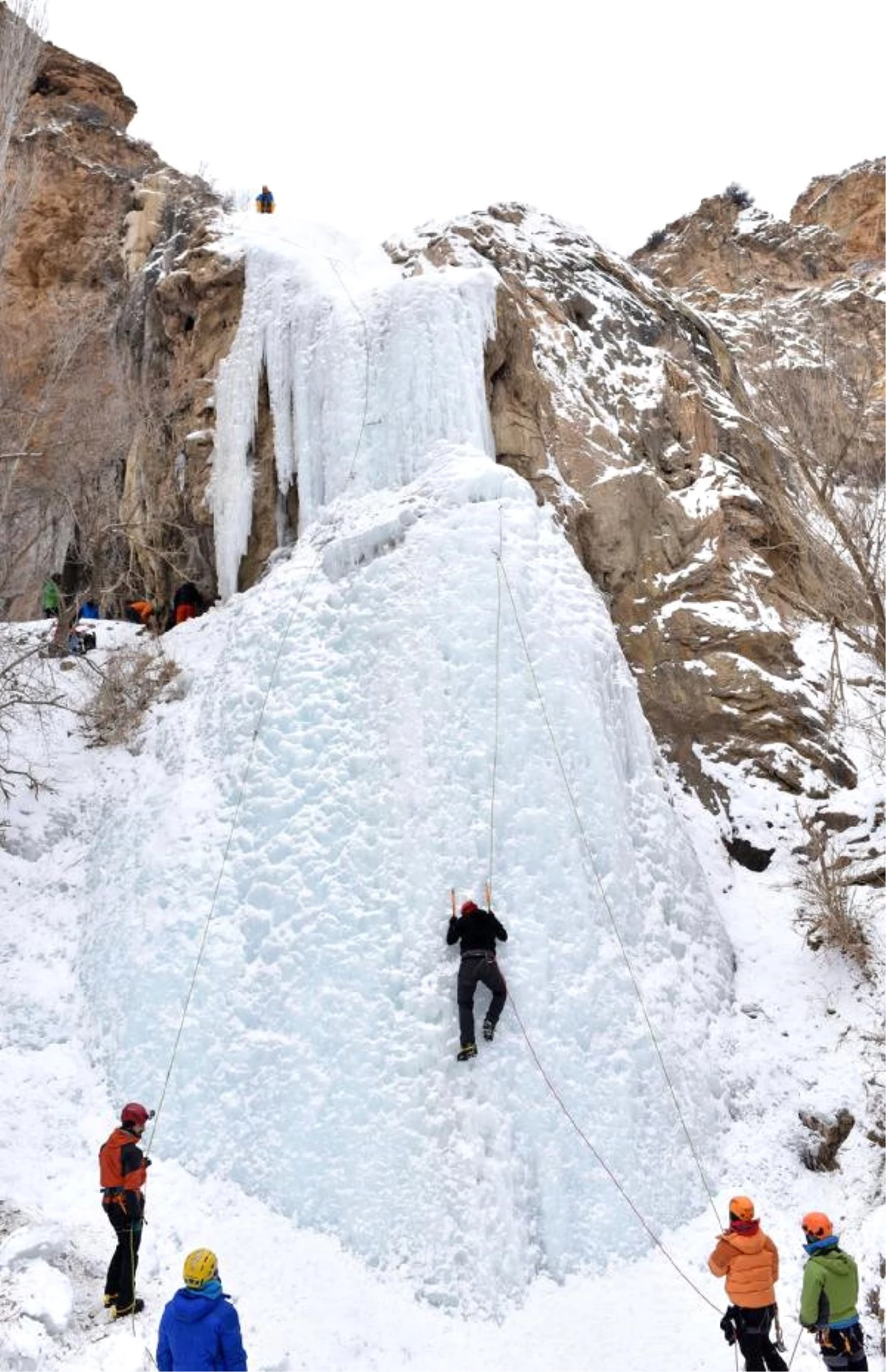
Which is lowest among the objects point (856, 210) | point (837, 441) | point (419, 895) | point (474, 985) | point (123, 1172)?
point (123, 1172)

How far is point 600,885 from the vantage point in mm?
8320

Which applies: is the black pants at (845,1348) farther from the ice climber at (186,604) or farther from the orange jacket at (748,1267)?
the ice climber at (186,604)

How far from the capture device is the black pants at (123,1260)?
575 centimetres

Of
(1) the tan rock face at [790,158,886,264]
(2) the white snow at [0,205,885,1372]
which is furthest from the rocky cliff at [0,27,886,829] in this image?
(1) the tan rock face at [790,158,886,264]

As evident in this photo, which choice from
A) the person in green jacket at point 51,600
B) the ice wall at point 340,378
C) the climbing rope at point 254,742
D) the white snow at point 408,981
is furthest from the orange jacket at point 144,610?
the climbing rope at point 254,742

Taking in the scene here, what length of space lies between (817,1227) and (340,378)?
10.9m

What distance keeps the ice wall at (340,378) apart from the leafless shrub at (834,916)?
6460 millimetres

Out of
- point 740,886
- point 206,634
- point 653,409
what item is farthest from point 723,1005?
point 653,409

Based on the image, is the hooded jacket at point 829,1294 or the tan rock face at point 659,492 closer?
the hooded jacket at point 829,1294

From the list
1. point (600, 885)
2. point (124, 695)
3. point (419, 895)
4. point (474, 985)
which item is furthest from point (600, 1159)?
point (124, 695)

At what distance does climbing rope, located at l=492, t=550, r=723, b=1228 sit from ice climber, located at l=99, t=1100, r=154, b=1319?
13.4ft

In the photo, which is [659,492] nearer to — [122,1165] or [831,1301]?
[831,1301]

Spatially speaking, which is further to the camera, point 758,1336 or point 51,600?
point 51,600

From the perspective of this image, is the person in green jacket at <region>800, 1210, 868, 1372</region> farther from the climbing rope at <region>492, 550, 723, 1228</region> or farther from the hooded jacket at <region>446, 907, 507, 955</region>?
the hooded jacket at <region>446, 907, 507, 955</region>
